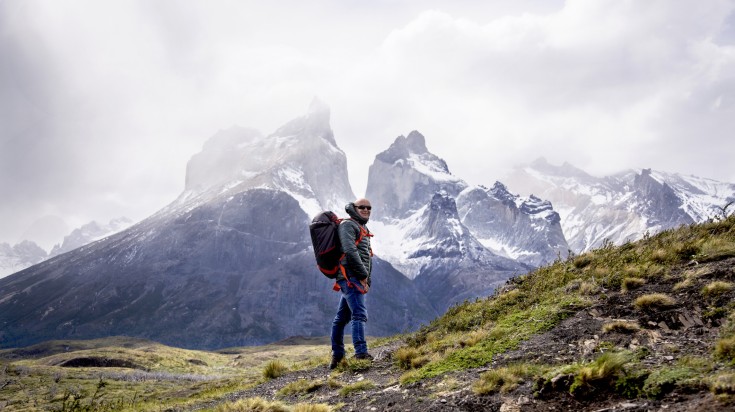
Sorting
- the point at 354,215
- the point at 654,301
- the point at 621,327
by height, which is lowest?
the point at 621,327

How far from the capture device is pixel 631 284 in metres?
10.2

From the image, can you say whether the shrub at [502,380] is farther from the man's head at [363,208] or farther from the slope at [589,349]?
the man's head at [363,208]

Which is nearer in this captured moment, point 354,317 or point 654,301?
point 654,301

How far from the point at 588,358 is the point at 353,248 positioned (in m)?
6.16

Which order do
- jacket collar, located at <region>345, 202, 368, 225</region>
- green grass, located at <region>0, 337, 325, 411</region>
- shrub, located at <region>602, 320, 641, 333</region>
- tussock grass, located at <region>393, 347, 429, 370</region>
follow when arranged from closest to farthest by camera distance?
shrub, located at <region>602, 320, 641, 333</region>, tussock grass, located at <region>393, 347, 429, 370</region>, jacket collar, located at <region>345, 202, 368, 225</region>, green grass, located at <region>0, 337, 325, 411</region>

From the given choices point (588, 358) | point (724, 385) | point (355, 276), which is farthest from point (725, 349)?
point (355, 276)

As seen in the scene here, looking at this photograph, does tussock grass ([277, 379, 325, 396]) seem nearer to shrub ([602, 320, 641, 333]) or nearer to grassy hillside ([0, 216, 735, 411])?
grassy hillside ([0, 216, 735, 411])

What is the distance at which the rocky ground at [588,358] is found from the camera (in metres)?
5.63

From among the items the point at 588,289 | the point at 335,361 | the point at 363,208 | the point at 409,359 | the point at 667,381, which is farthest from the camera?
the point at 363,208

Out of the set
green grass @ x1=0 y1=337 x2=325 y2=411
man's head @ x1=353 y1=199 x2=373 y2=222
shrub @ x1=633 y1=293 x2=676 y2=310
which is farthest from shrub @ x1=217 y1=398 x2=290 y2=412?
shrub @ x1=633 y1=293 x2=676 y2=310

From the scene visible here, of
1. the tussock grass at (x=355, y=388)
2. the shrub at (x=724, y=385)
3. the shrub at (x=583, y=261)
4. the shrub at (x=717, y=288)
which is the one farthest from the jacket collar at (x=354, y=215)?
the shrub at (x=724, y=385)

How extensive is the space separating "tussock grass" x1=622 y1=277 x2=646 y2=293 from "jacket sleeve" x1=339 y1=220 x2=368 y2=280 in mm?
6202

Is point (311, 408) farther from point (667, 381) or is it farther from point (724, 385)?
point (724, 385)

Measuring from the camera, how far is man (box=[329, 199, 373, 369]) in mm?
11805
